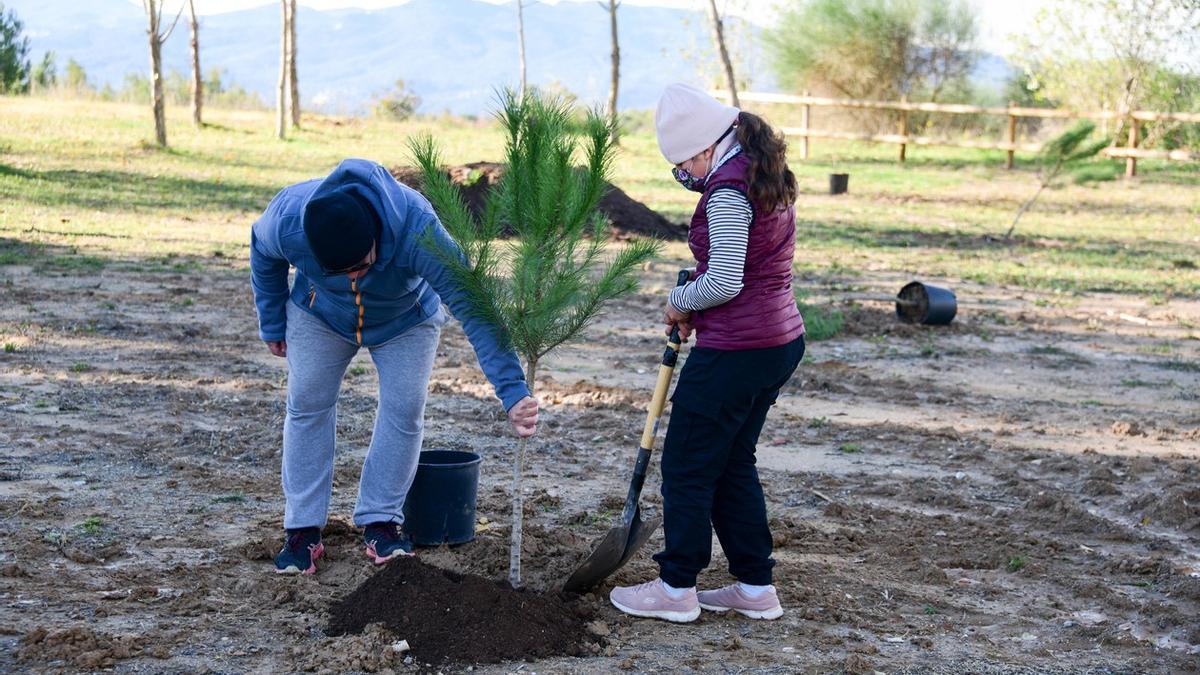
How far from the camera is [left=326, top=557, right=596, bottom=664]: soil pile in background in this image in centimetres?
402

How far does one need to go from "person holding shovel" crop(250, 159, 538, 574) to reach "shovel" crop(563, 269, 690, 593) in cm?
50

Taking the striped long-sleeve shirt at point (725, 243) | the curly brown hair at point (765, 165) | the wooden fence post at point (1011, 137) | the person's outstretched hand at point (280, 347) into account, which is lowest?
the person's outstretched hand at point (280, 347)

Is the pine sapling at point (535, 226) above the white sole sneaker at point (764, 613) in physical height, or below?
above

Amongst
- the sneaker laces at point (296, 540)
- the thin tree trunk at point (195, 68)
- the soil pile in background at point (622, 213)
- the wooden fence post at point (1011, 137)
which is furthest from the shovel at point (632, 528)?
the wooden fence post at point (1011, 137)

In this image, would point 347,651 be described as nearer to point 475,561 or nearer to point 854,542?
point 475,561

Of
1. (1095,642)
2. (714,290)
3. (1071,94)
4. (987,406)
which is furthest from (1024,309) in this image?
(1071,94)

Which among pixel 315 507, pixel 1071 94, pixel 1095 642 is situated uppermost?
pixel 1071 94

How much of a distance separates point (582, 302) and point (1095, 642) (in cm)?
222

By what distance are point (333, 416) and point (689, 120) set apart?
1853 millimetres

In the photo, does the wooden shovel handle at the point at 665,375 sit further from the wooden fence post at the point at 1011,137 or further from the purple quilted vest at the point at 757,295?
the wooden fence post at the point at 1011,137

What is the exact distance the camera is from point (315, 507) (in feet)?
15.5

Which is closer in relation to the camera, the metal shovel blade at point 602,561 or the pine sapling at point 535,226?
the pine sapling at point 535,226

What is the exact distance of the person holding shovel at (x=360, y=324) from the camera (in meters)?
4.16

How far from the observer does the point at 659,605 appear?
446 cm
